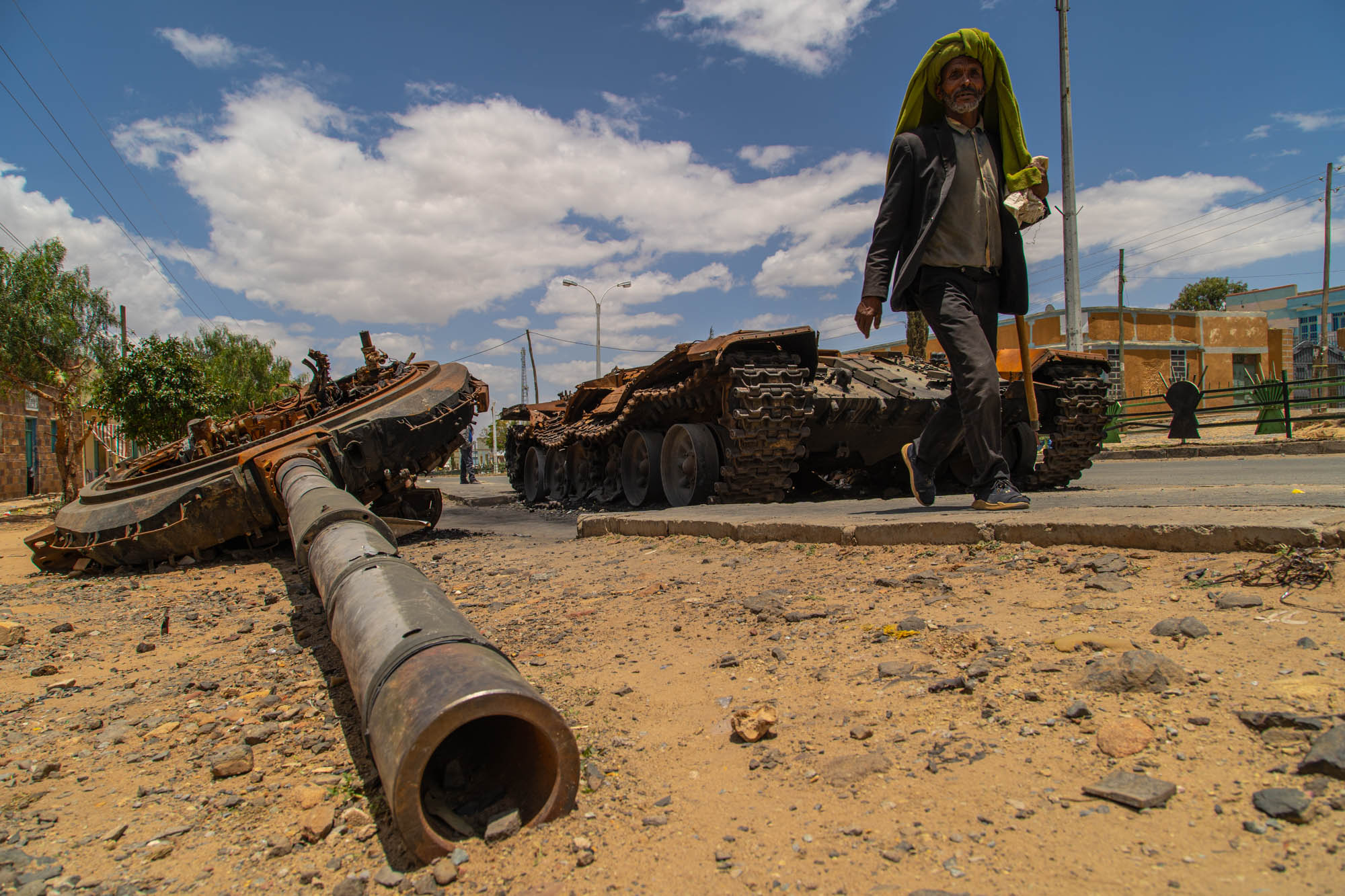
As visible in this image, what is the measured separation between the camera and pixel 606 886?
146 cm

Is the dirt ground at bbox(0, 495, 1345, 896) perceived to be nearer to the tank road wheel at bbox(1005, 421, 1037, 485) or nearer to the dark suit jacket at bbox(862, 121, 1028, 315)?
the dark suit jacket at bbox(862, 121, 1028, 315)

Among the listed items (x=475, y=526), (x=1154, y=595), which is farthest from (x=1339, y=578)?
(x=475, y=526)

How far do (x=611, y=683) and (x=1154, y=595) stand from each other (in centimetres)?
166

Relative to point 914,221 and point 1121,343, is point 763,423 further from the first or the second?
point 1121,343

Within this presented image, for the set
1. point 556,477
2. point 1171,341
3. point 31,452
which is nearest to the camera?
point 556,477

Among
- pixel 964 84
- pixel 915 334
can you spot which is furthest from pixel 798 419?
pixel 915 334

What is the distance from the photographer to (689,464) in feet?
28.8

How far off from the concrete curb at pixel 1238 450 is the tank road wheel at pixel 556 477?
9461mm

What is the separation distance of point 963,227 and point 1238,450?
1226 centimetres

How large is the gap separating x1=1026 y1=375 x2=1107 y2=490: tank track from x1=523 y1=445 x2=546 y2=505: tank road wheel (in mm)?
8365

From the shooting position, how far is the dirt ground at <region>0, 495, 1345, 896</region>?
1.42 meters

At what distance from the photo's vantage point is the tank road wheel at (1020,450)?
30.2 ft

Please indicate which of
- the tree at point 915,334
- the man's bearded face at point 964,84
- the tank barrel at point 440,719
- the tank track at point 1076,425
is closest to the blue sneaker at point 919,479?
the man's bearded face at point 964,84

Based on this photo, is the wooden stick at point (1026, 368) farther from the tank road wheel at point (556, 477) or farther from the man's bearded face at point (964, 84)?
the tank road wheel at point (556, 477)
